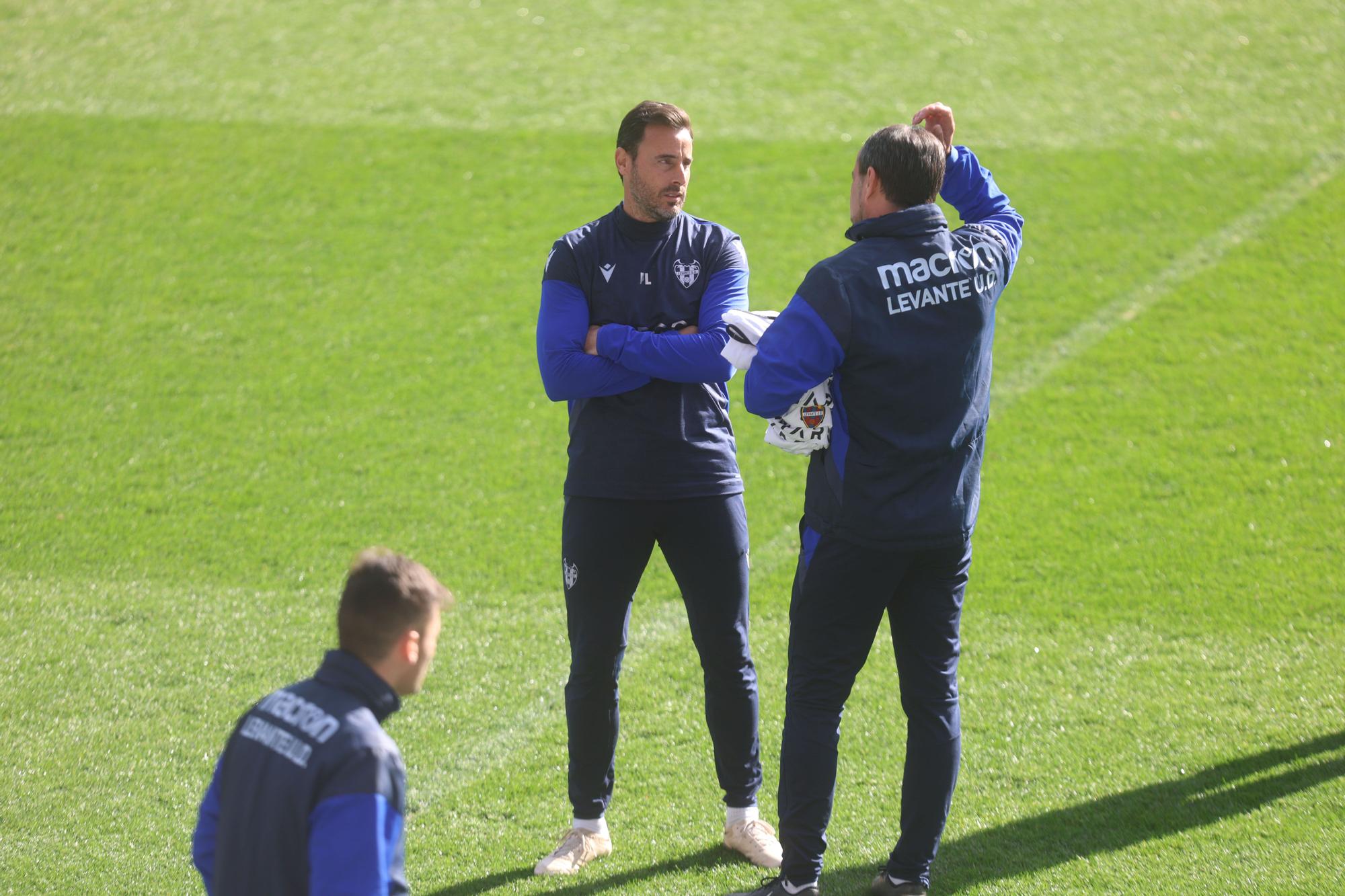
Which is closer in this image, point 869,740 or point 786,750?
point 786,750

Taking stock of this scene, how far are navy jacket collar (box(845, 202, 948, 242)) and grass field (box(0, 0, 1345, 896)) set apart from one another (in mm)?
1933

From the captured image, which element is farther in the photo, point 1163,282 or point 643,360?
point 1163,282

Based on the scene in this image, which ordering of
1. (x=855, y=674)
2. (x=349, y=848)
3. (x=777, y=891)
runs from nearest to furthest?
1. (x=349, y=848)
2. (x=855, y=674)
3. (x=777, y=891)

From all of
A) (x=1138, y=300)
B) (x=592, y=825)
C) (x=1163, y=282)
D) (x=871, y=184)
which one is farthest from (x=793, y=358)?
(x=1163, y=282)

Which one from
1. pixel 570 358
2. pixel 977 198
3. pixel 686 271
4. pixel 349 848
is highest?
pixel 977 198

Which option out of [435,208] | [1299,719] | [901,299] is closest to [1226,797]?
[1299,719]

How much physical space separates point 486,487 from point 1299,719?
4.17 metres

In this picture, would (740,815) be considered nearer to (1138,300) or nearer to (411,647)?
(411,647)

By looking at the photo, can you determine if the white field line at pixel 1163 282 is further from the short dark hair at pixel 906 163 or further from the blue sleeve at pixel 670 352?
the short dark hair at pixel 906 163

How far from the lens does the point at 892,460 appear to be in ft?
10.2

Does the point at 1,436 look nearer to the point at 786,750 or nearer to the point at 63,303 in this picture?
the point at 63,303

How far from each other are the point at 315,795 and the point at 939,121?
2489 mm

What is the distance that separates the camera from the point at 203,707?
4.75m

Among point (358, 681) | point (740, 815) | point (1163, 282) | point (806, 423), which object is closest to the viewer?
point (358, 681)
